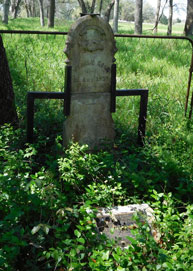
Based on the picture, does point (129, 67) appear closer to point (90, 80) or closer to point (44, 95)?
point (90, 80)

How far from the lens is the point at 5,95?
4.61m

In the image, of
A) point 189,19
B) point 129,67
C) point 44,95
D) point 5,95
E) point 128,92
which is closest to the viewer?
point 44,95

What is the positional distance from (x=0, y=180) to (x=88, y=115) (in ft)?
5.55

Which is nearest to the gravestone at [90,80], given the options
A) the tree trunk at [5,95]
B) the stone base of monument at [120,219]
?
the tree trunk at [5,95]

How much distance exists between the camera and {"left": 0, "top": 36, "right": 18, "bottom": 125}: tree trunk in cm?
454

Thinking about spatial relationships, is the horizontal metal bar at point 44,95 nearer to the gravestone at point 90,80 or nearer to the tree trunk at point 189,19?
the gravestone at point 90,80

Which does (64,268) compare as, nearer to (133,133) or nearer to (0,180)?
(0,180)

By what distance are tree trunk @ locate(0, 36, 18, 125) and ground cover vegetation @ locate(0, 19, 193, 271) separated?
9.4 inches

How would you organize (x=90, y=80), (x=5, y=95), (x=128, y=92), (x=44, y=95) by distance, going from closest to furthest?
(x=44, y=95), (x=90, y=80), (x=128, y=92), (x=5, y=95)

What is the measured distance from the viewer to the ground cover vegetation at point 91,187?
245cm

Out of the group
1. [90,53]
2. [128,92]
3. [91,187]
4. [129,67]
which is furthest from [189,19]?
[91,187]

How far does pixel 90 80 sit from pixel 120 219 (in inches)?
68.9

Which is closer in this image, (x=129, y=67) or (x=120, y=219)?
(x=120, y=219)

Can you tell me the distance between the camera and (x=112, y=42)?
418 cm
